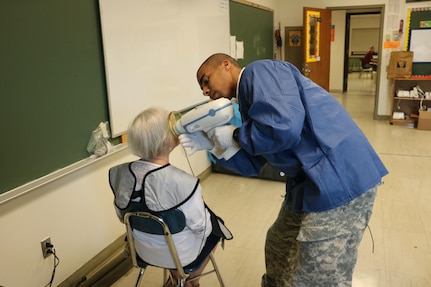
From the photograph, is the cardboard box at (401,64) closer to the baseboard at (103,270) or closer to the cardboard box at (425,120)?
the cardboard box at (425,120)

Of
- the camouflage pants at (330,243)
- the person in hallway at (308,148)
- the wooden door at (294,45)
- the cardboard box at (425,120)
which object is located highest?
the wooden door at (294,45)

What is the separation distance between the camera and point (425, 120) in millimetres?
5781

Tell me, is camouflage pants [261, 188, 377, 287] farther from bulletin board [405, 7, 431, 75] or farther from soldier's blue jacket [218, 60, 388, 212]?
bulletin board [405, 7, 431, 75]

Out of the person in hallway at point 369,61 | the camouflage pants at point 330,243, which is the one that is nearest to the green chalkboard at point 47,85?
the camouflage pants at point 330,243

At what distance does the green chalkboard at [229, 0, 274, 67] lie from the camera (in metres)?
4.91

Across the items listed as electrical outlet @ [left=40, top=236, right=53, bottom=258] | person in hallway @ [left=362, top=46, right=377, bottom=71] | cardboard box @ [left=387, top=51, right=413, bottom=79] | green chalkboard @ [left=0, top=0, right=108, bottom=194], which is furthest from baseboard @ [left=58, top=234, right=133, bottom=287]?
person in hallway @ [left=362, top=46, right=377, bottom=71]

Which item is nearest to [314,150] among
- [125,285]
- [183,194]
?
[183,194]

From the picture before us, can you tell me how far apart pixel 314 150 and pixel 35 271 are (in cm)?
171

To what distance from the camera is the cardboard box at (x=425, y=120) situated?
226 inches

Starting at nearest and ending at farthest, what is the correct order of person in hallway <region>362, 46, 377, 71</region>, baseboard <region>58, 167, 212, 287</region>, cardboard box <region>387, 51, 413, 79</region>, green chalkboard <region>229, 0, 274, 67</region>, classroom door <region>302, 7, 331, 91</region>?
baseboard <region>58, 167, 212, 287</region> < green chalkboard <region>229, 0, 274, 67</region> < cardboard box <region>387, 51, 413, 79</region> < classroom door <region>302, 7, 331, 91</region> < person in hallway <region>362, 46, 377, 71</region>

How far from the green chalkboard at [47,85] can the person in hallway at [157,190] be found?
62cm

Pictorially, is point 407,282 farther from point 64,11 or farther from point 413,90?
point 413,90

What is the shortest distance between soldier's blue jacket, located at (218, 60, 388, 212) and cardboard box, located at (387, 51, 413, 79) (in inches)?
214

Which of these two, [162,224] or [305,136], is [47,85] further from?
[305,136]
